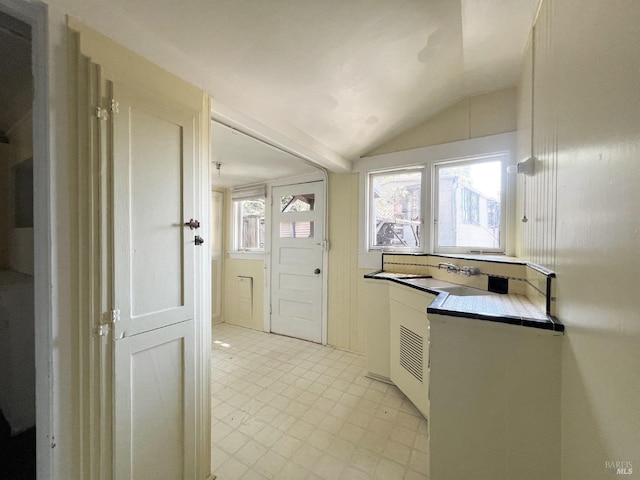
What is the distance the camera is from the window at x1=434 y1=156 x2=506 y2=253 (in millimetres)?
2094

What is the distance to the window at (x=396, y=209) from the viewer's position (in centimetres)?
250

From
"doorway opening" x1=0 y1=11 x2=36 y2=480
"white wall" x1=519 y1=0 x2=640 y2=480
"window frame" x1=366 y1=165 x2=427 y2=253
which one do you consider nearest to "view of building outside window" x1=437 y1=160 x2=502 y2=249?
"window frame" x1=366 y1=165 x2=427 y2=253

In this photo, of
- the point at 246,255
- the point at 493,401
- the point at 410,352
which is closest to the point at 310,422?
the point at 410,352

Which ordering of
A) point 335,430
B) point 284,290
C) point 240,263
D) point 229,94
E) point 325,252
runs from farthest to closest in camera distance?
point 240,263 → point 284,290 → point 325,252 → point 335,430 → point 229,94

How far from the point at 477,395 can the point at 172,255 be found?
4.87ft

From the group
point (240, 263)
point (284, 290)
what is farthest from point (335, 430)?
point (240, 263)

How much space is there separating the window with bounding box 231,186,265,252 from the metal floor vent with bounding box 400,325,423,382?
7.83ft

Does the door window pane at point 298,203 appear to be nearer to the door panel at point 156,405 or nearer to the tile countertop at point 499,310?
the tile countertop at point 499,310

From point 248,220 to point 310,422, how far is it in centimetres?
284

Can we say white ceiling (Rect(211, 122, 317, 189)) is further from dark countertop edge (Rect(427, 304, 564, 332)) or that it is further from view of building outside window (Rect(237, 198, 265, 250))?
dark countertop edge (Rect(427, 304, 564, 332))

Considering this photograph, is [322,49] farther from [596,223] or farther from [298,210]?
[298,210]

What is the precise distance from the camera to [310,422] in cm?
173

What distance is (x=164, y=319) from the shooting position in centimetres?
110

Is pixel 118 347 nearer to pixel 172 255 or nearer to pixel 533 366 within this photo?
pixel 172 255
